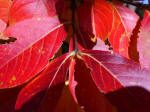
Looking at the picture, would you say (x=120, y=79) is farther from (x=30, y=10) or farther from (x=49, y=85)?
(x=30, y=10)

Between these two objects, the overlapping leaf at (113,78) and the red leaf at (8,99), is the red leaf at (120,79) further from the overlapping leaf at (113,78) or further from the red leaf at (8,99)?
the red leaf at (8,99)

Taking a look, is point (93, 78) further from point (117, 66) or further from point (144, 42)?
point (144, 42)

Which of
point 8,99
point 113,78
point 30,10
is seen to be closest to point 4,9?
point 30,10

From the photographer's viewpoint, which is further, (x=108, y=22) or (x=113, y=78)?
(x=108, y=22)

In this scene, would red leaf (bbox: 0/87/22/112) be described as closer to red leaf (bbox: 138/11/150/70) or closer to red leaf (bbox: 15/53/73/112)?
red leaf (bbox: 15/53/73/112)

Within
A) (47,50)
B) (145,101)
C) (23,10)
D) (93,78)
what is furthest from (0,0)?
(145,101)

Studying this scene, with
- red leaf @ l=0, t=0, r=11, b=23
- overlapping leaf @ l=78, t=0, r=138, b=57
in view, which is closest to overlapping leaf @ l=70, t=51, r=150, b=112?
overlapping leaf @ l=78, t=0, r=138, b=57
